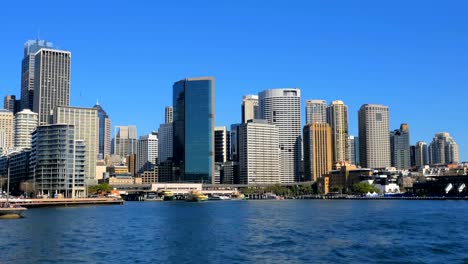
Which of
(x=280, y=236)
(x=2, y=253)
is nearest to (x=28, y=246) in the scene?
(x=2, y=253)

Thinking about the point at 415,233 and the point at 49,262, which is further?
the point at 415,233

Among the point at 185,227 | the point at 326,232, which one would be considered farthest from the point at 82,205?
the point at 326,232

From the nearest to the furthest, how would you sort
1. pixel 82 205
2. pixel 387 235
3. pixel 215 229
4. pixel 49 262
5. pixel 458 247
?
pixel 49 262 < pixel 458 247 < pixel 387 235 < pixel 215 229 < pixel 82 205

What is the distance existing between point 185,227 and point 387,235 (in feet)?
104

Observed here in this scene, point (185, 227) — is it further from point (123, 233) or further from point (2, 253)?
point (2, 253)

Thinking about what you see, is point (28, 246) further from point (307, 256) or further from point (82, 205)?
point (82, 205)

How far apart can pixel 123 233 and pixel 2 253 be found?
2309 cm

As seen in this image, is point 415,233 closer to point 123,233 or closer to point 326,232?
point 326,232

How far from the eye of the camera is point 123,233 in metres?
80.1

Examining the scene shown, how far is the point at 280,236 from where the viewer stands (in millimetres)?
74250

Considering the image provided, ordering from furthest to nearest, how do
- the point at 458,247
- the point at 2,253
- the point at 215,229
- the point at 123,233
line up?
the point at 215,229, the point at 123,233, the point at 458,247, the point at 2,253

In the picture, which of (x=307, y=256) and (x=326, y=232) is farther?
(x=326, y=232)

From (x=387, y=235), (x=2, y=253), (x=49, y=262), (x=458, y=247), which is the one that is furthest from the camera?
(x=387, y=235)

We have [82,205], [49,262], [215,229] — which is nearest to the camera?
[49,262]
